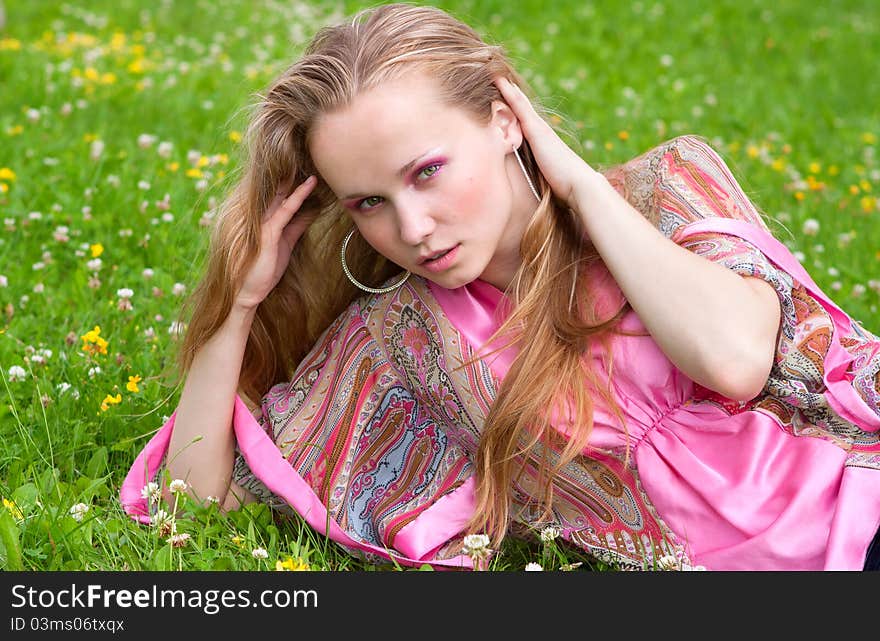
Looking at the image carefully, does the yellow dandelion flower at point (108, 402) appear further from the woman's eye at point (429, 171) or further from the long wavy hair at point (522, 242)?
the woman's eye at point (429, 171)

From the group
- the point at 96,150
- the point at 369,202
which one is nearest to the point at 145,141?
the point at 96,150

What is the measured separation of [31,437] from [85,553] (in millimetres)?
647

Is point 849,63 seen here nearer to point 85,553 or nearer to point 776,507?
point 776,507

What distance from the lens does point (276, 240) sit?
132 inches

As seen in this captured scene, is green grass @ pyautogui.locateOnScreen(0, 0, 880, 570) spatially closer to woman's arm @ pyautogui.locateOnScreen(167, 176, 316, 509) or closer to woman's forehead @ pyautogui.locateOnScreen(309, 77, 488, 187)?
woman's arm @ pyautogui.locateOnScreen(167, 176, 316, 509)

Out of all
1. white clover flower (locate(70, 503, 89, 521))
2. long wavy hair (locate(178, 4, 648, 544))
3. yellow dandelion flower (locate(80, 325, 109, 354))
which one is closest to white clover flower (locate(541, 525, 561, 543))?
long wavy hair (locate(178, 4, 648, 544))

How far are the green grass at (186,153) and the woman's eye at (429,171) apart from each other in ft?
2.41

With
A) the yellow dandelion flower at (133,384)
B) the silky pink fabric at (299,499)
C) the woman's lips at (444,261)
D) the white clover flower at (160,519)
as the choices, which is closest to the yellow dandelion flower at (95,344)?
the yellow dandelion flower at (133,384)

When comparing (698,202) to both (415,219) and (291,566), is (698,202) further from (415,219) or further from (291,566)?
(291,566)

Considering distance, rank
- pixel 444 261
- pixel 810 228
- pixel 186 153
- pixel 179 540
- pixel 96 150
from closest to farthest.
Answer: pixel 444 261
pixel 179 540
pixel 810 228
pixel 96 150
pixel 186 153

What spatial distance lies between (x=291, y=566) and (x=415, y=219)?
892 mm

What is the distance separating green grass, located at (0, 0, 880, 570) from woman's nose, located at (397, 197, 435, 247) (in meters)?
0.79

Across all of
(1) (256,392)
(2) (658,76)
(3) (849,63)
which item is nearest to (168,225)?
(1) (256,392)

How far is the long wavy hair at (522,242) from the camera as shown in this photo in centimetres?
301
